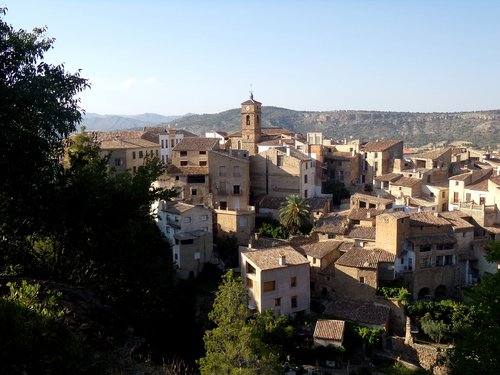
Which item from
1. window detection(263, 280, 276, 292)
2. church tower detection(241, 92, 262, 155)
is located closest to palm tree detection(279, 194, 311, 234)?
window detection(263, 280, 276, 292)

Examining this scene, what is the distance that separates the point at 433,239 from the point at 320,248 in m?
7.03

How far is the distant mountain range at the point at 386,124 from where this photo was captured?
443 feet

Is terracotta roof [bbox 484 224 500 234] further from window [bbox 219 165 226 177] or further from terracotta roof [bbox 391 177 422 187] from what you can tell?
window [bbox 219 165 226 177]

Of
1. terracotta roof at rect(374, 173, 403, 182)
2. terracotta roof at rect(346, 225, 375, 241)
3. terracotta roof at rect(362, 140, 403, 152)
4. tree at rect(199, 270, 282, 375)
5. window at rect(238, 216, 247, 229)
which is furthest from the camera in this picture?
terracotta roof at rect(362, 140, 403, 152)

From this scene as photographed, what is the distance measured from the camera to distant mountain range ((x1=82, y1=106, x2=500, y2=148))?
443ft

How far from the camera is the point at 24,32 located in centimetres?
1284

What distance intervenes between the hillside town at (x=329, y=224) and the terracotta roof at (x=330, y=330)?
62 mm

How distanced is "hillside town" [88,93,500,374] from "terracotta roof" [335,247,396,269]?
0.22ft

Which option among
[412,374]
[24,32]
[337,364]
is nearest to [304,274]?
[337,364]

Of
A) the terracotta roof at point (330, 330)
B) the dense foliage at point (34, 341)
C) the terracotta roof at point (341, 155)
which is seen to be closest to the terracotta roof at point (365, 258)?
the terracotta roof at point (330, 330)

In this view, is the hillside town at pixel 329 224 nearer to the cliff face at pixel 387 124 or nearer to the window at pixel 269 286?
the window at pixel 269 286

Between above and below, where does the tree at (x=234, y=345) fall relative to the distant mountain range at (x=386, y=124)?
below

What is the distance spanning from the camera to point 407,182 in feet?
149

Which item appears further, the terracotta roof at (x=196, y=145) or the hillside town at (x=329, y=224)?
the terracotta roof at (x=196, y=145)
